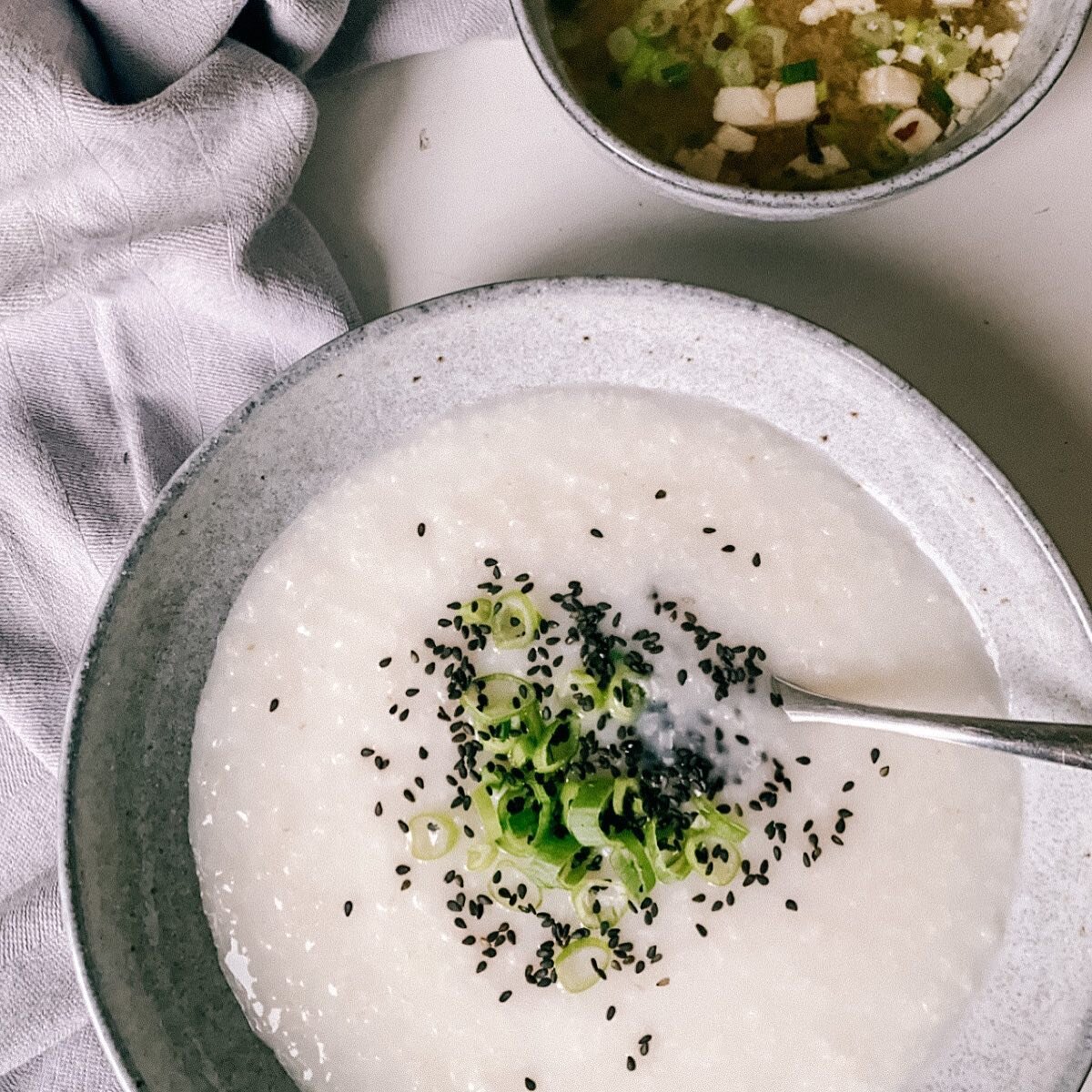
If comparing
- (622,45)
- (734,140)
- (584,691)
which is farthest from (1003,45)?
(584,691)

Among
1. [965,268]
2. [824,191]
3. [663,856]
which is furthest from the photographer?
[965,268]

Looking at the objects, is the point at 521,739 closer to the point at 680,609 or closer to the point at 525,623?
the point at 525,623

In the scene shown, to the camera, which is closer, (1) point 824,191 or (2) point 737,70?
(1) point 824,191

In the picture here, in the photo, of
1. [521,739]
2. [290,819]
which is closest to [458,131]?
[521,739]

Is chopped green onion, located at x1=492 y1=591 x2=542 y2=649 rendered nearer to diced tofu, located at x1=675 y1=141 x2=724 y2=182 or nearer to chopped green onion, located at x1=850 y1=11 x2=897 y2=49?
diced tofu, located at x1=675 y1=141 x2=724 y2=182

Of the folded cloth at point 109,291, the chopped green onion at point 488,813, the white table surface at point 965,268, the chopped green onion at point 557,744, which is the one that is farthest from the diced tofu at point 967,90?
the chopped green onion at point 488,813

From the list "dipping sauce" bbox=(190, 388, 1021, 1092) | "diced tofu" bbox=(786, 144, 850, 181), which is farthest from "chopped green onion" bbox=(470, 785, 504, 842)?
"diced tofu" bbox=(786, 144, 850, 181)

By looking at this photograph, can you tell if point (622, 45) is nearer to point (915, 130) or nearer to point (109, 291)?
point (915, 130)
